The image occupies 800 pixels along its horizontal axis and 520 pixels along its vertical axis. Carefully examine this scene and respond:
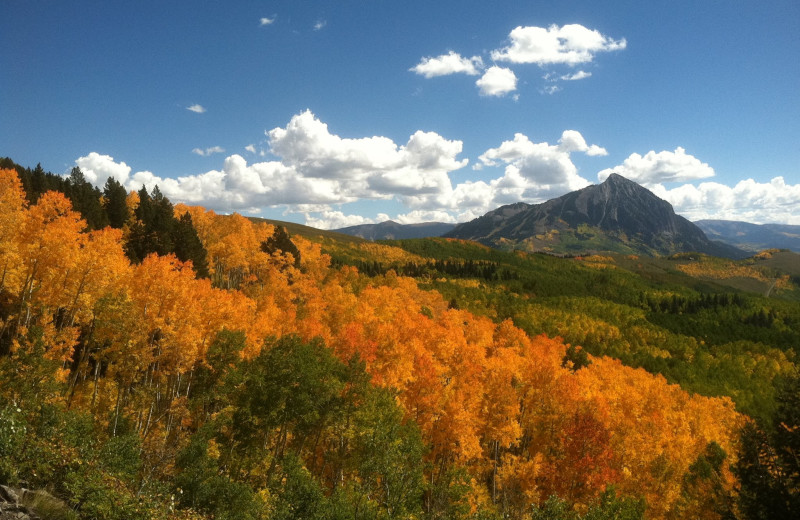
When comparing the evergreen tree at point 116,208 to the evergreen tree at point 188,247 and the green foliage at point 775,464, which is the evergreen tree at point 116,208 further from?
the green foliage at point 775,464

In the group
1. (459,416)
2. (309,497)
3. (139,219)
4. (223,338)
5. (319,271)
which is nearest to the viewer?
(309,497)

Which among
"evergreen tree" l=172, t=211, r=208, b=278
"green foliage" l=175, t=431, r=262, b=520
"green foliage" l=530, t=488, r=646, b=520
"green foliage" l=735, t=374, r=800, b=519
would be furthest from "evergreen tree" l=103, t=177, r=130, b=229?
"green foliage" l=735, t=374, r=800, b=519

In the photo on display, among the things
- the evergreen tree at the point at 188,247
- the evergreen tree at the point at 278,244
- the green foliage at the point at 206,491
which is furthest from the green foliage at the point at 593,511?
the evergreen tree at the point at 278,244

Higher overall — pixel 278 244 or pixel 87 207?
pixel 87 207

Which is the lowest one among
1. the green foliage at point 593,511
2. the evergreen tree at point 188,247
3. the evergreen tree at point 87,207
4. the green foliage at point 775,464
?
the green foliage at point 593,511

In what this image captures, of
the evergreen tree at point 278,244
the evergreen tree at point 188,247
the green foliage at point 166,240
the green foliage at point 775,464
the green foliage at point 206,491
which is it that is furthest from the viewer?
the evergreen tree at point 278,244

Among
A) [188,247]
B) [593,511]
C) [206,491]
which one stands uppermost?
[188,247]

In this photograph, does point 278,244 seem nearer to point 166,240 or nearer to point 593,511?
point 166,240

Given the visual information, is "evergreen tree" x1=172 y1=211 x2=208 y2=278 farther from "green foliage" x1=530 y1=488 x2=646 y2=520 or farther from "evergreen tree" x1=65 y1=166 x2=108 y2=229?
"green foliage" x1=530 y1=488 x2=646 y2=520

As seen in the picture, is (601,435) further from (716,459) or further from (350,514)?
(350,514)

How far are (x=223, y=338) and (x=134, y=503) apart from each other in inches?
567

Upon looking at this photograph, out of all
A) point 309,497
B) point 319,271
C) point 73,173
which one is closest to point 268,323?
point 309,497

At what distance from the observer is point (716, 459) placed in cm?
5509

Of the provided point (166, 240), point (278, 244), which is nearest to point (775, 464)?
point (166, 240)
